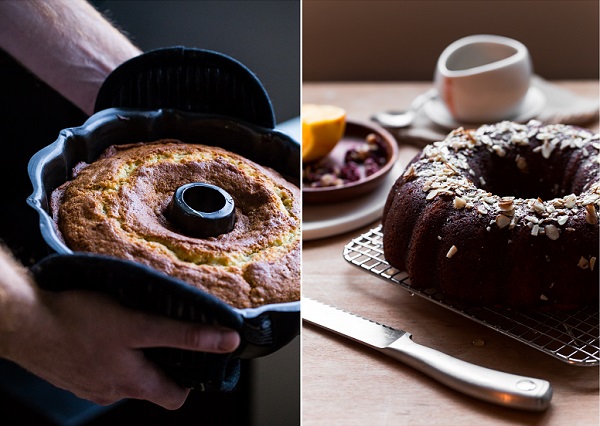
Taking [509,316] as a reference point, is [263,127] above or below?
above

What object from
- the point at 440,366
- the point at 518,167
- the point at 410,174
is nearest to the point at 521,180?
the point at 518,167

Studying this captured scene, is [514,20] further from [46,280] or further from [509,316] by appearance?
[46,280]

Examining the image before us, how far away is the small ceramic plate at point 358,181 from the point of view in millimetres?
823

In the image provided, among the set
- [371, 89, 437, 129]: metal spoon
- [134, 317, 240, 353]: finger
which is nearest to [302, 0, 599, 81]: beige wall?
[371, 89, 437, 129]: metal spoon

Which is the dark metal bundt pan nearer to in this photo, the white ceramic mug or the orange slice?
the orange slice

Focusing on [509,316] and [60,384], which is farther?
[509,316]

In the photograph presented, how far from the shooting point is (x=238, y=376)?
0.49 metres

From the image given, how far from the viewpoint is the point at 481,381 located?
1.75ft

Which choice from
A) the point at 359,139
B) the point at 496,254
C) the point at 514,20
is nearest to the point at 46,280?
the point at 496,254

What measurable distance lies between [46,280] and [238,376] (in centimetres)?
14

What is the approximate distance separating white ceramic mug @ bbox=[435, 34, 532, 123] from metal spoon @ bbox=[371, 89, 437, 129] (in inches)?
2.1

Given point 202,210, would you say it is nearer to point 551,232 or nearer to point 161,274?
point 161,274

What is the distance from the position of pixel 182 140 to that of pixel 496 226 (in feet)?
0.83

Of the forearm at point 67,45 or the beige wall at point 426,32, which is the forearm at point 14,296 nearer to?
the forearm at point 67,45
